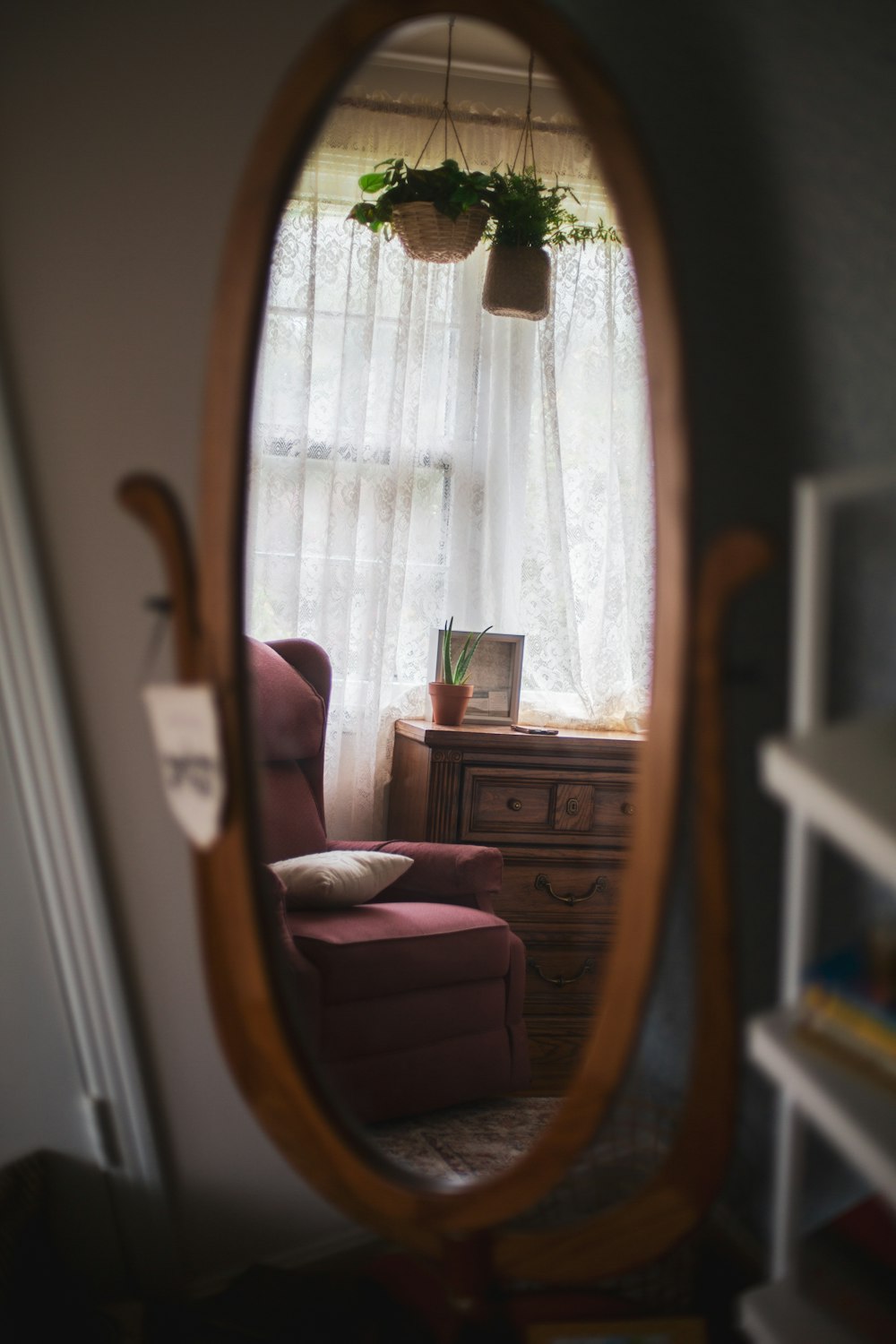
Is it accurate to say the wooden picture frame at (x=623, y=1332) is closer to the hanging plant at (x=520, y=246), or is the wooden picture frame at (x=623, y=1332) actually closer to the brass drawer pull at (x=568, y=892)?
the brass drawer pull at (x=568, y=892)

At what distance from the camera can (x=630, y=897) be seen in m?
0.73

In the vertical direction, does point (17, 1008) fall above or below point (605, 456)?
below

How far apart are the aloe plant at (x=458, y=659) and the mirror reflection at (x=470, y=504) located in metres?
0.03

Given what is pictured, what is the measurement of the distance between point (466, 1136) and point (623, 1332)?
2.45ft

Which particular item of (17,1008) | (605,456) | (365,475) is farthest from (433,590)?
(17,1008)

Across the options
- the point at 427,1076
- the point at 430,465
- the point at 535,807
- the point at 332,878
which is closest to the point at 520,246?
the point at 430,465

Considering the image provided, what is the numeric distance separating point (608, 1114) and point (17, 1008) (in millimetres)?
536

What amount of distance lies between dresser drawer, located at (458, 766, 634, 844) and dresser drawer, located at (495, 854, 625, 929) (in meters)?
0.05

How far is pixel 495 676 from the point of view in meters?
2.36

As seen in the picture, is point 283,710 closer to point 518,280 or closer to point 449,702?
point 449,702

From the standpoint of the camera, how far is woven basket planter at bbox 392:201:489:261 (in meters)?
1.81

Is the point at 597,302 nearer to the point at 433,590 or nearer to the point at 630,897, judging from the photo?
the point at 433,590

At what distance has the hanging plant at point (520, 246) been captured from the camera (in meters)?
1.84

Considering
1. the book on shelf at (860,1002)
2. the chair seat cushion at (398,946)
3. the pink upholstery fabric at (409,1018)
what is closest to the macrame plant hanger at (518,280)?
the chair seat cushion at (398,946)
